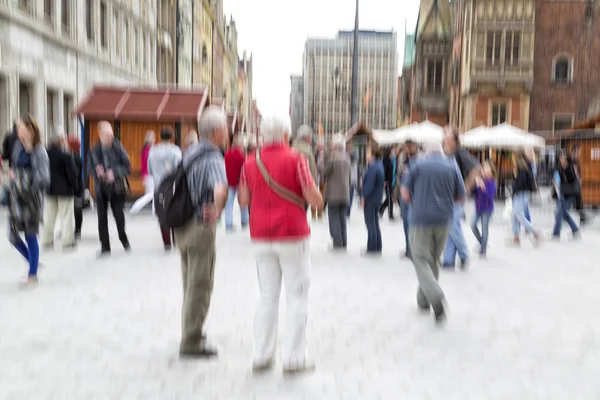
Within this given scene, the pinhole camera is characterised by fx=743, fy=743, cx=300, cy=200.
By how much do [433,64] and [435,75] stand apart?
0.91m

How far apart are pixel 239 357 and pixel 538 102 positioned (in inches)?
1745

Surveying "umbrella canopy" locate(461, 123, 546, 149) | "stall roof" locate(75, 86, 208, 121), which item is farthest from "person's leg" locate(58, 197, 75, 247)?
"umbrella canopy" locate(461, 123, 546, 149)

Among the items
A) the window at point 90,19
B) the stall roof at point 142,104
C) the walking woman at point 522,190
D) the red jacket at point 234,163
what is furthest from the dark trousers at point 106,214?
the window at point 90,19

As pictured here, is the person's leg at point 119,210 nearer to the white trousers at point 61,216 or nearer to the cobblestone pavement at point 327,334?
the cobblestone pavement at point 327,334

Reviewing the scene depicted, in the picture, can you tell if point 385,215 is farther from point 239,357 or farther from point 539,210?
point 239,357

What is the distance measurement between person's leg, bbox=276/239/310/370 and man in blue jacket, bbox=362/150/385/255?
20.5ft

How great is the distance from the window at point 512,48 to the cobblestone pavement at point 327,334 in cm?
3781

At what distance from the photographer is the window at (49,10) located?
22.5 m

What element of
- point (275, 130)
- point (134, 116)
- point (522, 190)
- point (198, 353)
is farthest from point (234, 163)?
point (275, 130)

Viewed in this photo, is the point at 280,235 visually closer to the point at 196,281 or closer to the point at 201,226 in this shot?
the point at 201,226

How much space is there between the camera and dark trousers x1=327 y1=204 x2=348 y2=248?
11.6 meters

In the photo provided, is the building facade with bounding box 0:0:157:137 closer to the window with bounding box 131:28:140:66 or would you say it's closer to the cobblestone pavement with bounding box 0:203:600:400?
the window with bounding box 131:28:140:66

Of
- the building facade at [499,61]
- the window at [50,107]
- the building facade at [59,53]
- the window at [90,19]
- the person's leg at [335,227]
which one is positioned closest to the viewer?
the person's leg at [335,227]

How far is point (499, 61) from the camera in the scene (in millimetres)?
45875
